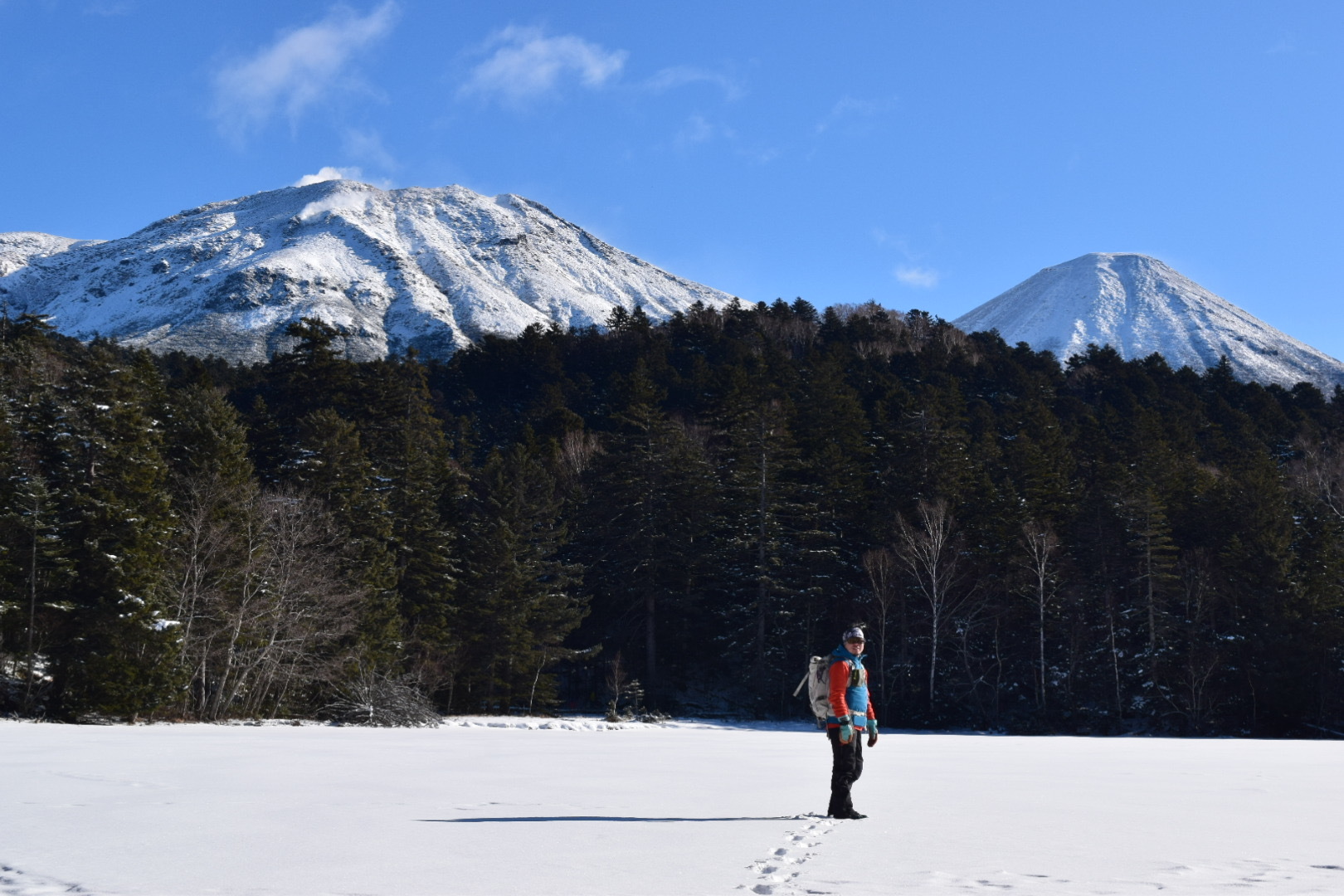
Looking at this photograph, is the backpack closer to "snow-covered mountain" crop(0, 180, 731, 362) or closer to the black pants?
the black pants

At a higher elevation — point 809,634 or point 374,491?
point 374,491

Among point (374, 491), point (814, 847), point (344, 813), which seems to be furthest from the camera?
point (374, 491)

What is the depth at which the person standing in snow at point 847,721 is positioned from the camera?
8016 millimetres

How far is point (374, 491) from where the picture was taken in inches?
1534

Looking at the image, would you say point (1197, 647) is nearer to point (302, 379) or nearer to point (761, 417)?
point (761, 417)

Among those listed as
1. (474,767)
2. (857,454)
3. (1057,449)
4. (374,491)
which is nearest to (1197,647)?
(1057,449)

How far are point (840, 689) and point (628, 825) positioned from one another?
230 centimetres

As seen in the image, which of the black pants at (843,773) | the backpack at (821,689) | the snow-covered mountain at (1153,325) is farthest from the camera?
the snow-covered mountain at (1153,325)

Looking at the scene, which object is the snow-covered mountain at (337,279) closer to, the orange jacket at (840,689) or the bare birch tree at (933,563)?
the bare birch tree at (933,563)

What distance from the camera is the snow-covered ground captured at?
5.24 meters

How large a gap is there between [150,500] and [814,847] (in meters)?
25.2

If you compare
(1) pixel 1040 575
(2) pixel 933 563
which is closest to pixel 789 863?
(2) pixel 933 563

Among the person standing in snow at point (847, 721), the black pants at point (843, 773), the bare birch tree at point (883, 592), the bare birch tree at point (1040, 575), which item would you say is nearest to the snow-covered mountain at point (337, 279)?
the bare birch tree at point (883, 592)

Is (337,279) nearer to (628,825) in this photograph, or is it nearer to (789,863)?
(628,825)
